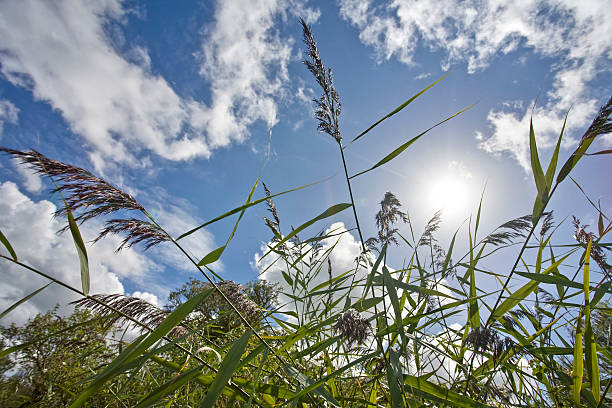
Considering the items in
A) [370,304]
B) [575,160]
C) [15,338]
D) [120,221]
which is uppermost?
[575,160]

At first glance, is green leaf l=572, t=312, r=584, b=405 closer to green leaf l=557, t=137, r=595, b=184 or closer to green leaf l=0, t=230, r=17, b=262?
green leaf l=557, t=137, r=595, b=184

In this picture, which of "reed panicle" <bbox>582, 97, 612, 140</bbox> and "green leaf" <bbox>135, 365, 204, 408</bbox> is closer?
"green leaf" <bbox>135, 365, 204, 408</bbox>

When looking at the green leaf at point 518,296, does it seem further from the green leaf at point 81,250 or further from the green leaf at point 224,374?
the green leaf at point 81,250

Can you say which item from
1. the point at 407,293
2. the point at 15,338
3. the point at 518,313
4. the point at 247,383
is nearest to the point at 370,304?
the point at 407,293

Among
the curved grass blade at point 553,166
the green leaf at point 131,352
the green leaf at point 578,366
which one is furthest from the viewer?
the curved grass blade at point 553,166

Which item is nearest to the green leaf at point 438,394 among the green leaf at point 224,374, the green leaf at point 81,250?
the green leaf at point 224,374

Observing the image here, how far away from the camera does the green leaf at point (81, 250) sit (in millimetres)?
968

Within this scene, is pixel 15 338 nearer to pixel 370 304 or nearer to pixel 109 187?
pixel 109 187

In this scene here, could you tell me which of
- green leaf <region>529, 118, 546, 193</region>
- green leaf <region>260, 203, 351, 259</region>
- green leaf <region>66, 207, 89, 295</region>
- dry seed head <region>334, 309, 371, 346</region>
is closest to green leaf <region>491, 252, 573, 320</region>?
green leaf <region>529, 118, 546, 193</region>

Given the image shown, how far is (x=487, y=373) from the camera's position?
1.42 metres

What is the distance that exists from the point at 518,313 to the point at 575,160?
1.03 metres

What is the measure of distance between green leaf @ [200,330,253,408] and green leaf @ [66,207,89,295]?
2.19 ft

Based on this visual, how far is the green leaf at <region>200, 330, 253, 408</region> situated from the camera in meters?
0.74

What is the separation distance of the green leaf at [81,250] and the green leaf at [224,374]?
26.3 inches
